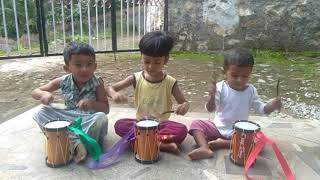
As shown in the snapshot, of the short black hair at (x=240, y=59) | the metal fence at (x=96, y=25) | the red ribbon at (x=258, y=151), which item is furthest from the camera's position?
the metal fence at (x=96, y=25)

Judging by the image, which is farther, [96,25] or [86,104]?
[96,25]

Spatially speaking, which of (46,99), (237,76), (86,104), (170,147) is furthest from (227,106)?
(46,99)

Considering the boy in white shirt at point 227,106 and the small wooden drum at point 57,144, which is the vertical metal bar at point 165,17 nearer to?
the boy in white shirt at point 227,106

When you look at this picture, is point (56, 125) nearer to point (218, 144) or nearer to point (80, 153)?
point (80, 153)

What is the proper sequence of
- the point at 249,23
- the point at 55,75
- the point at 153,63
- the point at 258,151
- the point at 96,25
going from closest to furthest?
the point at 258,151, the point at 153,63, the point at 55,75, the point at 249,23, the point at 96,25

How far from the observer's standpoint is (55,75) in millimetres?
5816

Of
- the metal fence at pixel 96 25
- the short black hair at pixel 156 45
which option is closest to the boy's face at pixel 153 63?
the short black hair at pixel 156 45

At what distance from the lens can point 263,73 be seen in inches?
227

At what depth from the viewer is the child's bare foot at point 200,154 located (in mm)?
2705

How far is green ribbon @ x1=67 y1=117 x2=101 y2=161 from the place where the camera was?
8.32 feet

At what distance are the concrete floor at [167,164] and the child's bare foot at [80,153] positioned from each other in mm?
42

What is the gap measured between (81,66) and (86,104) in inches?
11.1

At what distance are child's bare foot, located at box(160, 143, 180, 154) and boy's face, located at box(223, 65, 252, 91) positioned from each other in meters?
0.64

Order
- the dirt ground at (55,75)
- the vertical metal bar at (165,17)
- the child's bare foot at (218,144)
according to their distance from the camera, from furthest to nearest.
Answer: the vertical metal bar at (165,17) → the dirt ground at (55,75) → the child's bare foot at (218,144)
